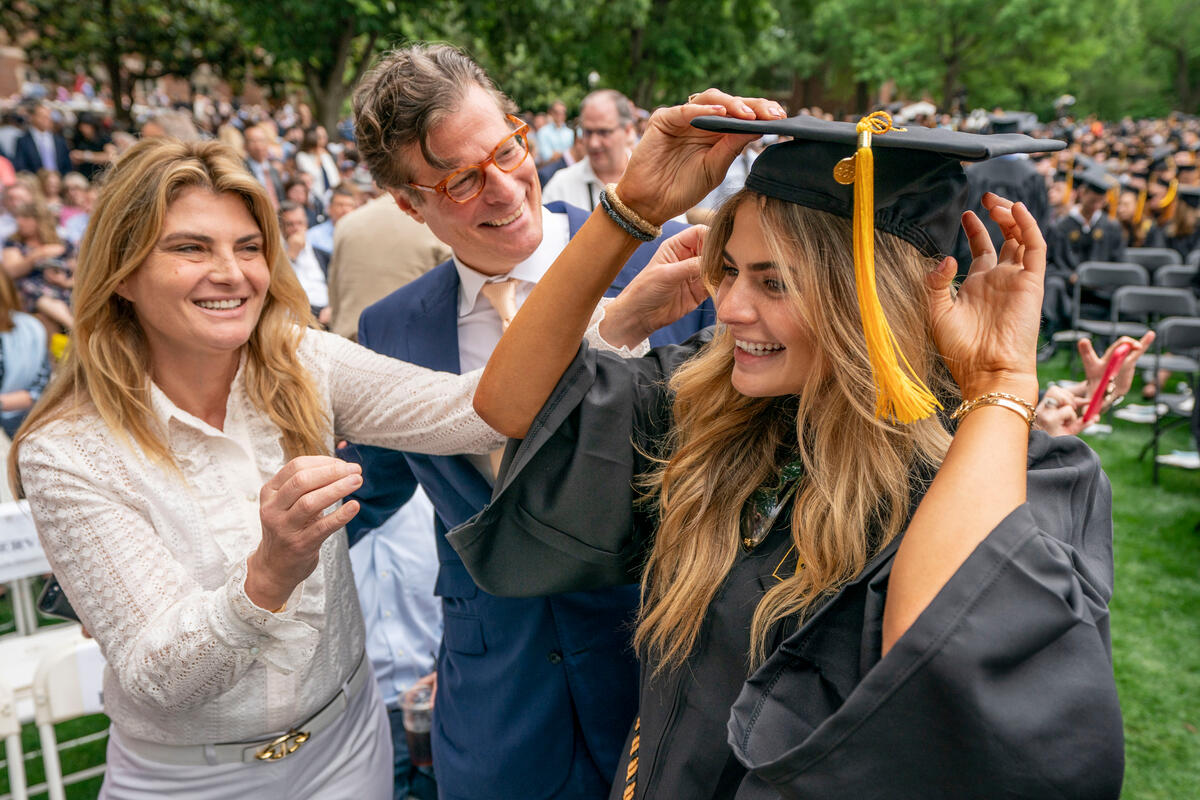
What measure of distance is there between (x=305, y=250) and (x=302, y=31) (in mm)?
13224

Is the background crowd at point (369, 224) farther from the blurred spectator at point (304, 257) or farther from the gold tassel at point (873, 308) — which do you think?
the gold tassel at point (873, 308)

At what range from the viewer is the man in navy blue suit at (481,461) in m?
1.88

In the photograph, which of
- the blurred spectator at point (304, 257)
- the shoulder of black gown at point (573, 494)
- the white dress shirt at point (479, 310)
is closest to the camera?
the shoulder of black gown at point (573, 494)

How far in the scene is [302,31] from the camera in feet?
58.2

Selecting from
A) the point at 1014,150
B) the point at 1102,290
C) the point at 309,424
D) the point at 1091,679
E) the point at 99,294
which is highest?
the point at 1014,150

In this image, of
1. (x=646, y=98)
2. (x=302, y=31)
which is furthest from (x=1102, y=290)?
(x=646, y=98)

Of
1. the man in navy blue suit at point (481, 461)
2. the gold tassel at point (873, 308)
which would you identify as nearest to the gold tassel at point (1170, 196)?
the man in navy blue suit at point (481, 461)

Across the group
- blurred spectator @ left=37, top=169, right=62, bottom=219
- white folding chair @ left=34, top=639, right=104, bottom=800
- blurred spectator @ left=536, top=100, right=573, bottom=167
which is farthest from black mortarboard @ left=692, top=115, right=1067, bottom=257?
blurred spectator @ left=536, top=100, right=573, bottom=167

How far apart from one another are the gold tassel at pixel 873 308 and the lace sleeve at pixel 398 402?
79 centimetres

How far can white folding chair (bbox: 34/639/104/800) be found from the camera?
244 centimetres

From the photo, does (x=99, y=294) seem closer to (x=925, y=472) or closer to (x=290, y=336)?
(x=290, y=336)

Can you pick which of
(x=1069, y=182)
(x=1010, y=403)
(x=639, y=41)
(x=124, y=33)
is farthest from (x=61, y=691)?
(x=639, y=41)

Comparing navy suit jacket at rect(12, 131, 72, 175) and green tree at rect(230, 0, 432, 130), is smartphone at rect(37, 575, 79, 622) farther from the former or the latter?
green tree at rect(230, 0, 432, 130)

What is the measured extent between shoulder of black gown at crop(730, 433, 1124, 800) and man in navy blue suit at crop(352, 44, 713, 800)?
2.54ft
